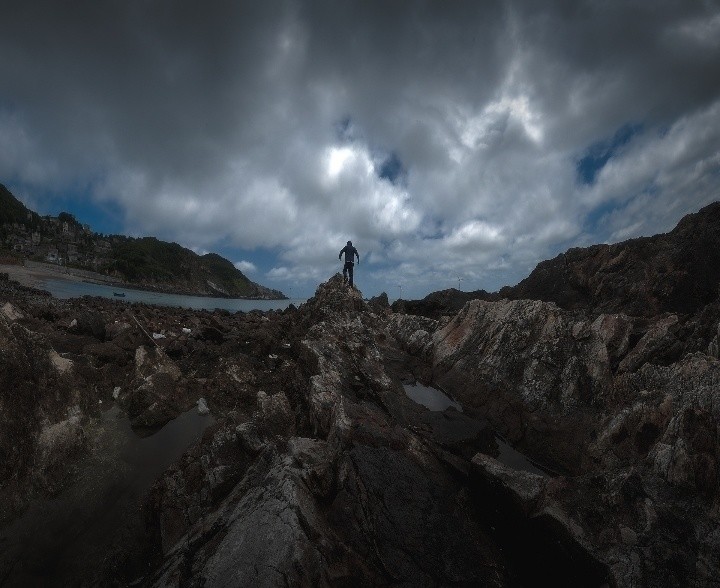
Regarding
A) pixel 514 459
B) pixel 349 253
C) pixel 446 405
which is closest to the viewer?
pixel 514 459

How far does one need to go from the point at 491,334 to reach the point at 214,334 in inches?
617

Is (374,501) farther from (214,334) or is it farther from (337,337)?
(214,334)

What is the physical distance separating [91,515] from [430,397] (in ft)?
35.3

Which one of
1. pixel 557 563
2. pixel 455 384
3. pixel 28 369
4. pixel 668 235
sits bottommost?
pixel 557 563

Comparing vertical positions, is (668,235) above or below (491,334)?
above

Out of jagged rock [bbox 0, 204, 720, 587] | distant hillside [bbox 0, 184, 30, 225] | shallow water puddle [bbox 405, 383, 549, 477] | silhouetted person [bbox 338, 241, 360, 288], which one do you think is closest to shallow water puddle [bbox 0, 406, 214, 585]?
jagged rock [bbox 0, 204, 720, 587]

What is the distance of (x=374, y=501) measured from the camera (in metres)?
6.17

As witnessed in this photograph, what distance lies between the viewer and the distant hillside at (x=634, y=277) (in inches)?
966

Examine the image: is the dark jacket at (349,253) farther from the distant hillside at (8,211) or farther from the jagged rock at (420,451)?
the distant hillside at (8,211)

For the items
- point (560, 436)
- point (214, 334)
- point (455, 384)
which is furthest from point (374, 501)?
point (214, 334)

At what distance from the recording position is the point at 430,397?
43.5 ft

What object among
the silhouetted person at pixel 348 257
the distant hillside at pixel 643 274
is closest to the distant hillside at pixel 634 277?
the distant hillside at pixel 643 274

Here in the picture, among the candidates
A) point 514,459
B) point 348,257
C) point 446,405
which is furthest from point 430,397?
point 348,257

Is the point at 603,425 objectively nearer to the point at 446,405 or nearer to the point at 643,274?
the point at 446,405
